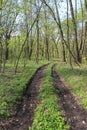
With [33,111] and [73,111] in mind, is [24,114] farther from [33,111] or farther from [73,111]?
[73,111]

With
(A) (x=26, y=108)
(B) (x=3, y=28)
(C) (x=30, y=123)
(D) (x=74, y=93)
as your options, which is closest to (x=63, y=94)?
(D) (x=74, y=93)

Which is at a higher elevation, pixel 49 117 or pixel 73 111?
pixel 49 117

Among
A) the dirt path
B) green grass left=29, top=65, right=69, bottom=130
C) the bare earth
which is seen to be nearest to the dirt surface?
the bare earth

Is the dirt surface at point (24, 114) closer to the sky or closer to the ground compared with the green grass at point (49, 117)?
closer to the ground

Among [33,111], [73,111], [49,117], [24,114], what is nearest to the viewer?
[49,117]

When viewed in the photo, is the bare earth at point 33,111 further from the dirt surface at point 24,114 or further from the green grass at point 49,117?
the green grass at point 49,117

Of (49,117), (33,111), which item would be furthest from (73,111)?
(33,111)

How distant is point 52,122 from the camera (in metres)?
12.3

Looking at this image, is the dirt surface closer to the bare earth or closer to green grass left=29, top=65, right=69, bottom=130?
the bare earth

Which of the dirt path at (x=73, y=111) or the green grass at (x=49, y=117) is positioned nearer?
the green grass at (x=49, y=117)

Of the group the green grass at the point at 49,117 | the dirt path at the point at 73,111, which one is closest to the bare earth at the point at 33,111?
the dirt path at the point at 73,111

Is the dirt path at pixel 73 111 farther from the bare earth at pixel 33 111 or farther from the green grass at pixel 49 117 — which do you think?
the green grass at pixel 49 117

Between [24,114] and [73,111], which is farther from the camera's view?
[73,111]

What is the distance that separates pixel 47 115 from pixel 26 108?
8.72 ft
